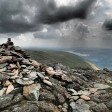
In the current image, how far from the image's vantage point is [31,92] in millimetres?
26766

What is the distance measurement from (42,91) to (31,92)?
2.12 metres

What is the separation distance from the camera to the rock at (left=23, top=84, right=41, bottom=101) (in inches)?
1043

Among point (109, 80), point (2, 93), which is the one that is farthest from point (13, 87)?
point (109, 80)

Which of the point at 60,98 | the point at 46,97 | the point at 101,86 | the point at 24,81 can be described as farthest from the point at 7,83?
the point at 101,86

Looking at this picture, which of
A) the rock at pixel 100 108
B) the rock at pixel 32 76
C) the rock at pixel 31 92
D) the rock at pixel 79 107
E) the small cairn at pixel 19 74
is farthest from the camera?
the rock at pixel 32 76

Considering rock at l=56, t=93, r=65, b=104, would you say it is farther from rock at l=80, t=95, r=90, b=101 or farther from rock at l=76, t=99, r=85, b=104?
rock at l=80, t=95, r=90, b=101

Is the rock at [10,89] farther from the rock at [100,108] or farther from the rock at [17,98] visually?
the rock at [100,108]

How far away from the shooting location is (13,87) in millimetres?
28266

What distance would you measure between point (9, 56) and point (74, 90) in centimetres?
1195

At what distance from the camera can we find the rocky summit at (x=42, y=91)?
25.6 meters

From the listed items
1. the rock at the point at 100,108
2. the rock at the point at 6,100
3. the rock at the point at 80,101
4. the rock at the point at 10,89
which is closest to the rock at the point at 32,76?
the rock at the point at 10,89

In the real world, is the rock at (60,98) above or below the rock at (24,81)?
below

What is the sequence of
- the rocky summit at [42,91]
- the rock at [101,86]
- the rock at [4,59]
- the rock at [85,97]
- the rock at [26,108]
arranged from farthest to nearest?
1. the rock at [101,86]
2. the rock at [4,59]
3. the rock at [85,97]
4. the rocky summit at [42,91]
5. the rock at [26,108]

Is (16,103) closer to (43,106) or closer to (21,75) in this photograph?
(43,106)
